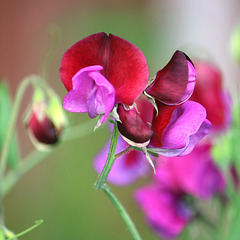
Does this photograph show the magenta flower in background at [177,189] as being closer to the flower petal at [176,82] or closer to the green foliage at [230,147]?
the green foliage at [230,147]

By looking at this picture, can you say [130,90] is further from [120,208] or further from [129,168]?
[129,168]

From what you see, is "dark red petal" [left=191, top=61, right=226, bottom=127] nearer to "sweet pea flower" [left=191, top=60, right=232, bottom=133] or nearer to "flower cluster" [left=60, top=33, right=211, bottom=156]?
"sweet pea flower" [left=191, top=60, right=232, bottom=133]

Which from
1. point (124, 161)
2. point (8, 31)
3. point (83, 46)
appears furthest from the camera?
point (8, 31)

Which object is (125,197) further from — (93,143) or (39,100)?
(39,100)

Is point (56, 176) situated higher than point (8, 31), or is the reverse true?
point (8, 31)

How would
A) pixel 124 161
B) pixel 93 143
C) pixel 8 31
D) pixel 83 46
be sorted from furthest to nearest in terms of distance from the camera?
1. pixel 8 31
2. pixel 93 143
3. pixel 124 161
4. pixel 83 46

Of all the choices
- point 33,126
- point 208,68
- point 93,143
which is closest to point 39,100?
point 33,126

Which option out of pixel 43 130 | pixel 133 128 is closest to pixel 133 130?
pixel 133 128

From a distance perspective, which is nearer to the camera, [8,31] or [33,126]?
[33,126]
